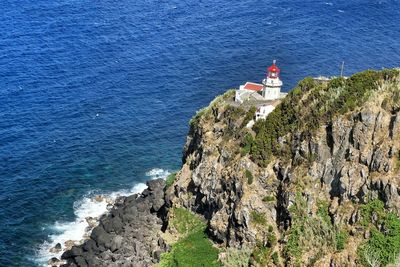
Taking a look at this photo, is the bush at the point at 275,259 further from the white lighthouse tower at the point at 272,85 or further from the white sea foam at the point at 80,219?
the white sea foam at the point at 80,219

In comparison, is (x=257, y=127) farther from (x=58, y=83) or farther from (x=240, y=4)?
(x=240, y=4)

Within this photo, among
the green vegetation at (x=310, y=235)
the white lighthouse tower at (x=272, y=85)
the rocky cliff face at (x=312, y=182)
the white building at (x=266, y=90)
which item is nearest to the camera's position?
the rocky cliff face at (x=312, y=182)

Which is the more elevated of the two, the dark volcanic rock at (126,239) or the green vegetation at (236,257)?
the green vegetation at (236,257)

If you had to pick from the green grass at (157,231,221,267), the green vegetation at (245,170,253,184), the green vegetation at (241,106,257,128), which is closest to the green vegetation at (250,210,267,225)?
the green vegetation at (245,170,253,184)

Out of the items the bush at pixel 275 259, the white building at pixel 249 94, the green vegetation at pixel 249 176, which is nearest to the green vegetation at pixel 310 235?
the bush at pixel 275 259

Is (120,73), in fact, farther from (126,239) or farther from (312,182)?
(312,182)

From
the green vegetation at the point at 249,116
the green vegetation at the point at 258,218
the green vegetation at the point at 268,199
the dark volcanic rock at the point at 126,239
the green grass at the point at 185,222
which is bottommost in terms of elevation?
the dark volcanic rock at the point at 126,239

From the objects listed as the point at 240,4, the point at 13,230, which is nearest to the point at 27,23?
the point at 240,4
